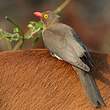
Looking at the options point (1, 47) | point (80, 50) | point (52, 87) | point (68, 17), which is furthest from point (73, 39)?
point (68, 17)

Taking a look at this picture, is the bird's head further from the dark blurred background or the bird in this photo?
the dark blurred background

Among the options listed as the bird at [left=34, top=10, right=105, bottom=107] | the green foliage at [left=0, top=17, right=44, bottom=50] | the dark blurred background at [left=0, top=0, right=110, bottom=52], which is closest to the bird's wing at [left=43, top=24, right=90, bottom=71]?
the bird at [left=34, top=10, right=105, bottom=107]

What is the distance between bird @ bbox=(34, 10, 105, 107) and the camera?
8.87 feet

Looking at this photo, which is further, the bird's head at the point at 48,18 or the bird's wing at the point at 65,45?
the bird's head at the point at 48,18

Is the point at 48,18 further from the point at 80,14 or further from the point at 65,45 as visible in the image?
the point at 80,14

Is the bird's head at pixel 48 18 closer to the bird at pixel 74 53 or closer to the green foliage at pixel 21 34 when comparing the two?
the green foliage at pixel 21 34

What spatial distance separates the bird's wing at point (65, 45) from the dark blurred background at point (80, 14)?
247cm

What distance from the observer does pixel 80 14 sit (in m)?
5.91

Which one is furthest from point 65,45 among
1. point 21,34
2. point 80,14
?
point 80,14

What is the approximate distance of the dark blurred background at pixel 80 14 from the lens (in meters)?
5.66

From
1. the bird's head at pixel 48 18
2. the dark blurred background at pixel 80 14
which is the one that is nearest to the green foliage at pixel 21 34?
the bird's head at pixel 48 18

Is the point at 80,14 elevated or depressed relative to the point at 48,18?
depressed

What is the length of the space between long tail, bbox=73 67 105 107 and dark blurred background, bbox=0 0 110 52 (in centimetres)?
279

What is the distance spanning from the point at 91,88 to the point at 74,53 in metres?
0.20
